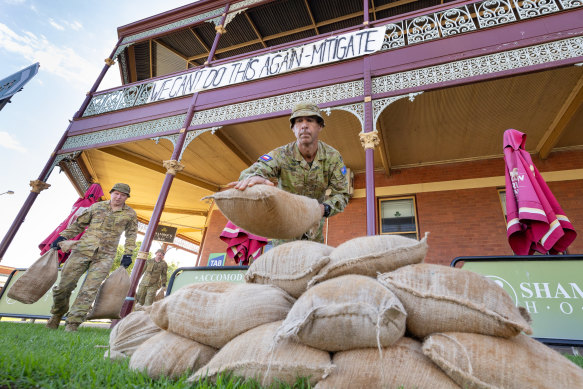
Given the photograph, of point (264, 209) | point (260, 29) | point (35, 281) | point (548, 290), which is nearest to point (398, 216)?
point (548, 290)

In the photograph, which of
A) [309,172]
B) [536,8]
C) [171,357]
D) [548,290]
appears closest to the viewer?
[171,357]

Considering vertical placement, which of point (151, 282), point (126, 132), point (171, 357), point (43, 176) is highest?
point (126, 132)

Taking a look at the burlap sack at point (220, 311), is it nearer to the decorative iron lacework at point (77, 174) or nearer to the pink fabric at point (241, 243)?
the pink fabric at point (241, 243)

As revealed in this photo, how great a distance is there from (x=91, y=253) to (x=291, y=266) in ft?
14.1

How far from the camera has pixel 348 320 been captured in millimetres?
932

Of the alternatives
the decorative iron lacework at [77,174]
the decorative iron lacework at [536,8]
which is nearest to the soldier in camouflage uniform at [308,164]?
the decorative iron lacework at [536,8]

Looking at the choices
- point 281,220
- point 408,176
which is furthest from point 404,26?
point 281,220

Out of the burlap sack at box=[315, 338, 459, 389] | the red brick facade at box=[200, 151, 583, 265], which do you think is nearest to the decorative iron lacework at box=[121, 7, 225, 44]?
the red brick facade at box=[200, 151, 583, 265]

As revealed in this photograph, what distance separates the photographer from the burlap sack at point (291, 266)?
1277 millimetres

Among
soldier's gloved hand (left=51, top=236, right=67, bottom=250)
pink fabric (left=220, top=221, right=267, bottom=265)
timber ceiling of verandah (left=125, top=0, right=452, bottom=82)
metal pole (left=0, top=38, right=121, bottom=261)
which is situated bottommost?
soldier's gloved hand (left=51, top=236, right=67, bottom=250)

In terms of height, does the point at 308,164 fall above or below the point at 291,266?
above

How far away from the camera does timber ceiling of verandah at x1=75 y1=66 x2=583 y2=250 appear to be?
16.5 feet

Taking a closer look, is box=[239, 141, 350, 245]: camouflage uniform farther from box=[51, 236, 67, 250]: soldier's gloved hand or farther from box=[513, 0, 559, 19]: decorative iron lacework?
box=[513, 0, 559, 19]: decorative iron lacework

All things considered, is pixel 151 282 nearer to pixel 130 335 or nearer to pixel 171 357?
pixel 130 335
